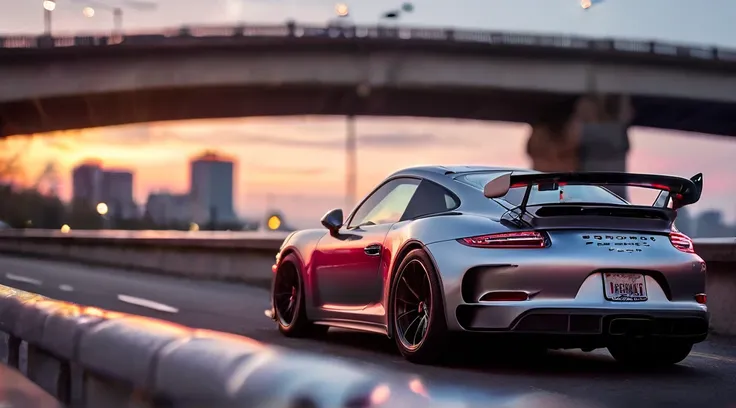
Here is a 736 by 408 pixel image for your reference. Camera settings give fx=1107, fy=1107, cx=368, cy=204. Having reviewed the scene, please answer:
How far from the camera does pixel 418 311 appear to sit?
284 inches

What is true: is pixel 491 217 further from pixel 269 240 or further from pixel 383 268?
pixel 269 240

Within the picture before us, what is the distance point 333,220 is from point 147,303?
6.44 meters

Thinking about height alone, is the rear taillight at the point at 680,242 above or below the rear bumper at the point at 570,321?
above

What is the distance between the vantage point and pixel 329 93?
5338cm

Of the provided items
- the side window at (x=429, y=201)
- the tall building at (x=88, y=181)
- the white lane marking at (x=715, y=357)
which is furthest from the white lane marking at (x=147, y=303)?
the tall building at (x=88, y=181)

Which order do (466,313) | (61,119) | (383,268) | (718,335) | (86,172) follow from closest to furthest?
(466,313)
(383,268)
(718,335)
(61,119)
(86,172)

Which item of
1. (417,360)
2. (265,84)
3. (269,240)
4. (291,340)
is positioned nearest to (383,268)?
(417,360)

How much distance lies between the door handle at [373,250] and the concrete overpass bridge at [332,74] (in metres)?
42.8

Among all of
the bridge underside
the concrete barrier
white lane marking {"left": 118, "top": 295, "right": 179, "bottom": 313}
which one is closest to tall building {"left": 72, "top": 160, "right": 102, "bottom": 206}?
the bridge underside

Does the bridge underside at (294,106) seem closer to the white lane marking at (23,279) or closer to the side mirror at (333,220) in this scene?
the white lane marking at (23,279)

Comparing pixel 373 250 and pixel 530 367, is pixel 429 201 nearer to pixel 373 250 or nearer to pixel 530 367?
pixel 373 250

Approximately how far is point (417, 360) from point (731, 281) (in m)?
4.81

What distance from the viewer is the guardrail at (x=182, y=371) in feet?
8.69

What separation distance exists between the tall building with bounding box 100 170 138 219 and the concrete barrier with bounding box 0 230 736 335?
6667cm
